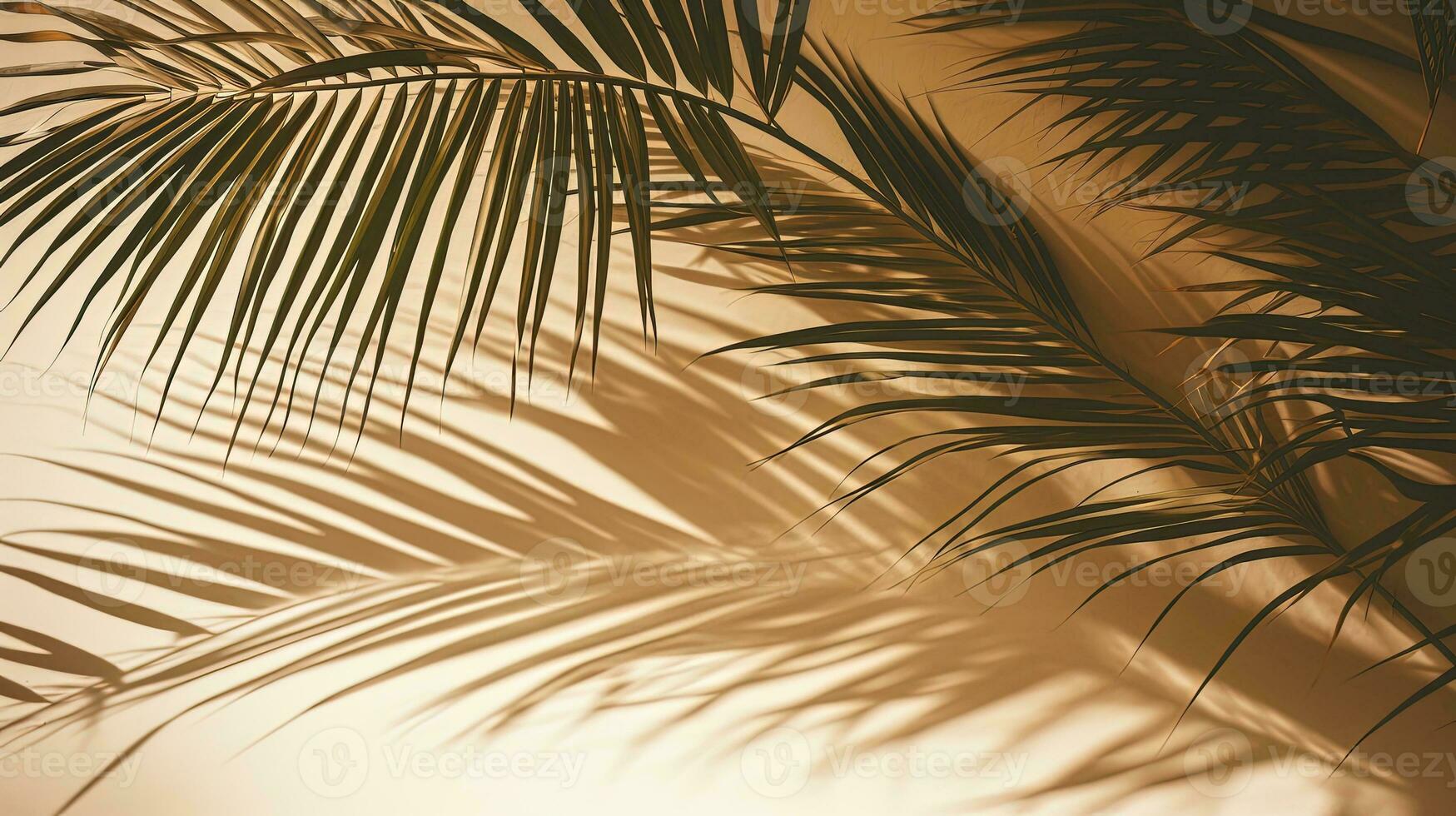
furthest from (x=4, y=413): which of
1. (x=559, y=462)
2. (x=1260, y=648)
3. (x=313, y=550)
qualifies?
(x=1260, y=648)

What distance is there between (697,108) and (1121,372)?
0.57 m

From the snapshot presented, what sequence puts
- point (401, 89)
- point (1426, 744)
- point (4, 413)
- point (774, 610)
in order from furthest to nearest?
point (4, 413)
point (774, 610)
point (1426, 744)
point (401, 89)

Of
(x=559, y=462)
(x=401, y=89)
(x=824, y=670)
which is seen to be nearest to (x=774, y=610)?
(x=824, y=670)

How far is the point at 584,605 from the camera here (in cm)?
123

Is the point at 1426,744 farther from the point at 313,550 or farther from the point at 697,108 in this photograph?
the point at 313,550

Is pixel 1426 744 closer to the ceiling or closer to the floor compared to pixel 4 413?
closer to the floor

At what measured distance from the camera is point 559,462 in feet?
4.13

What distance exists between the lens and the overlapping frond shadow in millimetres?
1190

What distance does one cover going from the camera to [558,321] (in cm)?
127

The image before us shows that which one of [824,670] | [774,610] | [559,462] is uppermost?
[559,462]

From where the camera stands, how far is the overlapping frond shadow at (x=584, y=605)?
1190 mm

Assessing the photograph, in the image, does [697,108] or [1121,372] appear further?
[1121,372]

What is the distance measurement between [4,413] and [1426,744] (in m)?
2.17

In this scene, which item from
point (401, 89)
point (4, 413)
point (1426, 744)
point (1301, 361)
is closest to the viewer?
point (401, 89)
